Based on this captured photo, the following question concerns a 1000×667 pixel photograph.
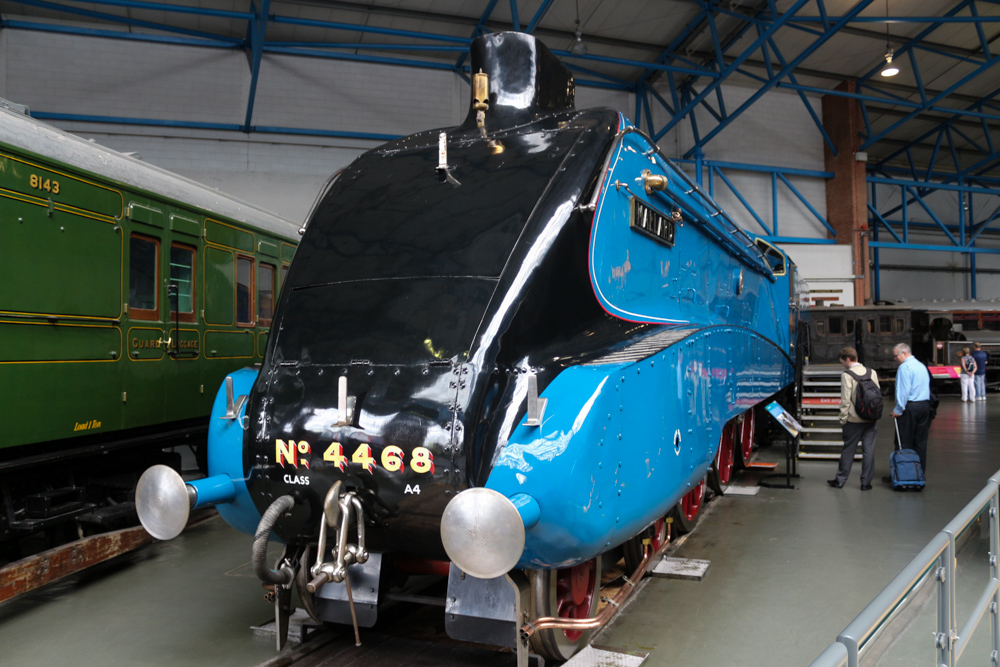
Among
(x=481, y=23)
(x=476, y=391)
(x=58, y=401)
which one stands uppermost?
(x=481, y=23)

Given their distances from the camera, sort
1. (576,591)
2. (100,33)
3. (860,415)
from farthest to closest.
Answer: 1. (100,33)
2. (860,415)
3. (576,591)

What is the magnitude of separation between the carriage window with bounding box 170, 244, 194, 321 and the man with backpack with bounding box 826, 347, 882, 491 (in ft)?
22.1

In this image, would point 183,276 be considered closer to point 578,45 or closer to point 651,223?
point 651,223

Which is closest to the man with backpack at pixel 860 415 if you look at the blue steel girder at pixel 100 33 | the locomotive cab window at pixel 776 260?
the locomotive cab window at pixel 776 260

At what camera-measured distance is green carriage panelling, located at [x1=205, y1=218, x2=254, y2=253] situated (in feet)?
23.1

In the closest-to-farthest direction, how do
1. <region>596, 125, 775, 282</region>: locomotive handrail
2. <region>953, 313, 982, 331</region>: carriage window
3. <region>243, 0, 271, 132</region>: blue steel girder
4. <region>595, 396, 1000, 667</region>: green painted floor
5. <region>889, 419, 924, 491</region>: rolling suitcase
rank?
<region>595, 396, 1000, 667</region>: green painted floor
<region>596, 125, 775, 282</region>: locomotive handrail
<region>889, 419, 924, 491</region>: rolling suitcase
<region>243, 0, 271, 132</region>: blue steel girder
<region>953, 313, 982, 331</region>: carriage window

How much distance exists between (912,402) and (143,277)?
7.91m

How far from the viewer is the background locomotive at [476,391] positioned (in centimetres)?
297

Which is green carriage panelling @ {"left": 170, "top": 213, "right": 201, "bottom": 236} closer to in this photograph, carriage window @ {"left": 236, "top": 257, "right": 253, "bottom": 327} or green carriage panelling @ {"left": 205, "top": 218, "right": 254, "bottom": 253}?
green carriage panelling @ {"left": 205, "top": 218, "right": 254, "bottom": 253}

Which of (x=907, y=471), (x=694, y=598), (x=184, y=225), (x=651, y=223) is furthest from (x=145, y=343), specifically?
(x=907, y=471)

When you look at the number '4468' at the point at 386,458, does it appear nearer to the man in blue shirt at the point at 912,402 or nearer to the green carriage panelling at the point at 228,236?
the green carriage panelling at the point at 228,236

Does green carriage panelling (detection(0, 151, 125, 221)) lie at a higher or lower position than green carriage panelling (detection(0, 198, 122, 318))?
higher

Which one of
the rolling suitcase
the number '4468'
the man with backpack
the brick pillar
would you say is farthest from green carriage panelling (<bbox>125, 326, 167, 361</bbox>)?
the brick pillar

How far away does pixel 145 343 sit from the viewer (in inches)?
240
